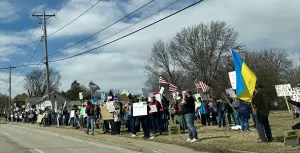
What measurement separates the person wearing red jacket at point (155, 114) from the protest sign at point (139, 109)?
0.41m

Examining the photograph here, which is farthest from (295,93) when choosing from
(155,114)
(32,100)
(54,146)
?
(32,100)

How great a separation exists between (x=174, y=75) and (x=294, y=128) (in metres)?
58.6

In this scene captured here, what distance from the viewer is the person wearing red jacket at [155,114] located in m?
16.6

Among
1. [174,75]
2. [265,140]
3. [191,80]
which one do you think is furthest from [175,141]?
[174,75]

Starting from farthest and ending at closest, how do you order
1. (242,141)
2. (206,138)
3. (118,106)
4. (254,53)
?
(254,53) → (118,106) → (206,138) → (242,141)

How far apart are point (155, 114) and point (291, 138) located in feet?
24.0

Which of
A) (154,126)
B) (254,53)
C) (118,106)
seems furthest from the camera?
(254,53)

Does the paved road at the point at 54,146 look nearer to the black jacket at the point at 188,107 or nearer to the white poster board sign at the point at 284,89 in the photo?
the black jacket at the point at 188,107

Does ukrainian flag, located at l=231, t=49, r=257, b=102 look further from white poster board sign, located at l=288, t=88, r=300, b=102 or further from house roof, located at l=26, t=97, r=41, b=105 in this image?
house roof, located at l=26, t=97, r=41, b=105

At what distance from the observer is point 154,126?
17.0 m

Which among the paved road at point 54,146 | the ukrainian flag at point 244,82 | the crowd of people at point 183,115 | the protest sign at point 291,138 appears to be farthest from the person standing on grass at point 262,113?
the paved road at point 54,146

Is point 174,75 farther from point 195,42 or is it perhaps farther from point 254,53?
point 254,53

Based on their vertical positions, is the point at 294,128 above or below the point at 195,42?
below

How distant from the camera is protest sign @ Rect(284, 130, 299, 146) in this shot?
35.1 feet
